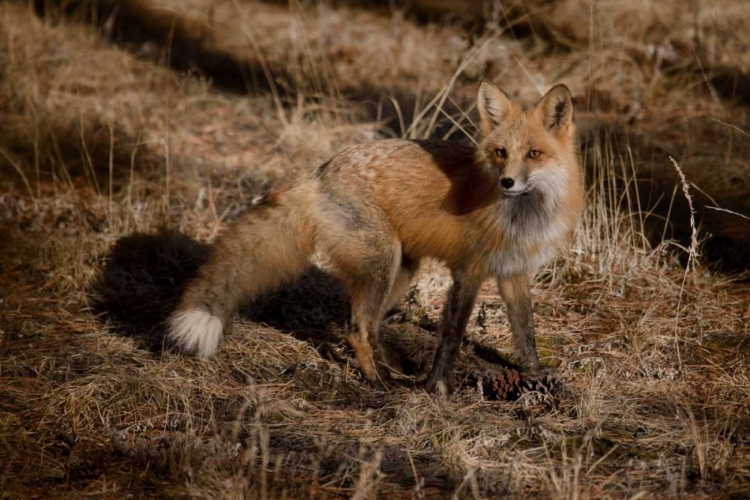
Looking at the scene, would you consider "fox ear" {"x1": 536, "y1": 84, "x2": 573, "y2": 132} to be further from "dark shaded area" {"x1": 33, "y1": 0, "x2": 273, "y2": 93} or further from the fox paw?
"dark shaded area" {"x1": 33, "y1": 0, "x2": 273, "y2": 93}

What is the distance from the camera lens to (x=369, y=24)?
33.8 ft

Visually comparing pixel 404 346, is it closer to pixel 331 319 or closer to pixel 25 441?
pixel 331 319

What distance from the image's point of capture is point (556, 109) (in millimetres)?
4223

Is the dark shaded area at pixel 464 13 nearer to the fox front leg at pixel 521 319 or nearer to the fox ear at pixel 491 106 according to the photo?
the fox ear at pixel 491 106

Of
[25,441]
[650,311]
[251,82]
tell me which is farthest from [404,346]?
[251,82]

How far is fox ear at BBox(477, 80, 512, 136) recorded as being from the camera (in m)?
4.34

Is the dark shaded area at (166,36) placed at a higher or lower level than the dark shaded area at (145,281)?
higher

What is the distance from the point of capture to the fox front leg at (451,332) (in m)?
4.36

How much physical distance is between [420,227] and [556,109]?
0.97 m

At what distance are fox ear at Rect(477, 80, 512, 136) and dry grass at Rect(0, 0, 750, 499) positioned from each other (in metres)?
1.20

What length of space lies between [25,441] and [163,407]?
2.11 ft

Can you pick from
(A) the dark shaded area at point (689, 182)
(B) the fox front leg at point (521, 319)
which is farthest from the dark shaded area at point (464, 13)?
(B) the fox front leg at point (521, 319)

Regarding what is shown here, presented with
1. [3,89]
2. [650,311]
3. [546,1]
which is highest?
[546,1]

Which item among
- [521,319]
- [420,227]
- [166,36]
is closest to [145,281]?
[420,227]
